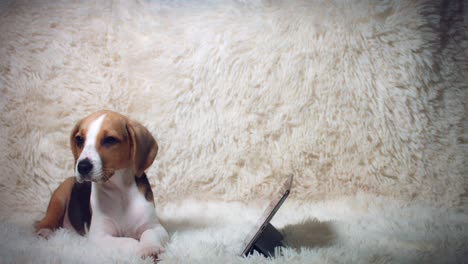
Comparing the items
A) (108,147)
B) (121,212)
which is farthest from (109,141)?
(121,212)

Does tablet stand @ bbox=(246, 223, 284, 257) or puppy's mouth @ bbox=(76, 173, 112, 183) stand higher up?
puppy's mouth @ bbox=(76, 173, 112, 183)

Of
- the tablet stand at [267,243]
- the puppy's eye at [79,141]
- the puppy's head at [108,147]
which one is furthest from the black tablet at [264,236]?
the puppy's eye at [79,141]

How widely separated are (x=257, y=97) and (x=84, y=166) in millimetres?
619

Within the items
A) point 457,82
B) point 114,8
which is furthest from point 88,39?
point 457,82

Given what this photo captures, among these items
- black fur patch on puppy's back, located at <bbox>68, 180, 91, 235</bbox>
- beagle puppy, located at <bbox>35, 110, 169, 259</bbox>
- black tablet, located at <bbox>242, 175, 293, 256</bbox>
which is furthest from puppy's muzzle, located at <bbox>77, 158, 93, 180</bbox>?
black tablet, located at <bbox>242, 175, 293, 256</bbox>

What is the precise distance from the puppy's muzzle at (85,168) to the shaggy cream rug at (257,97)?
0.36 metres

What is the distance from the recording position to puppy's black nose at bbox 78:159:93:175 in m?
0.80

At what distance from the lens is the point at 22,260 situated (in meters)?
0.72

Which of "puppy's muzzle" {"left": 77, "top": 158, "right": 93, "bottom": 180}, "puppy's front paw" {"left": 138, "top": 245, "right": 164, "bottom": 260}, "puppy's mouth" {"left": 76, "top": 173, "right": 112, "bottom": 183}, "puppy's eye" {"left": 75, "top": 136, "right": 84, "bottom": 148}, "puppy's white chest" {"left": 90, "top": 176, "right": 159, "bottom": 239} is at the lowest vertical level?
"puppy's front paw" {"left": 138, "top": 245, "right": 164, "bottom": 260}

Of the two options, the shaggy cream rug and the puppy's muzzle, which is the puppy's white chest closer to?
the puppy's muzzle

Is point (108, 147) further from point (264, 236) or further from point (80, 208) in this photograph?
point (264, 236)

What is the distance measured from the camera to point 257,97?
1292mm

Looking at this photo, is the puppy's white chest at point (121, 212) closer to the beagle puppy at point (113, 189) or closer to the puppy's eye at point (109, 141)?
the beagle puppy at point (113, 189)

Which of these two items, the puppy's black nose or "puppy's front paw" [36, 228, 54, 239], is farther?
"puppy's front paw" [36, 228, 54, 239]
